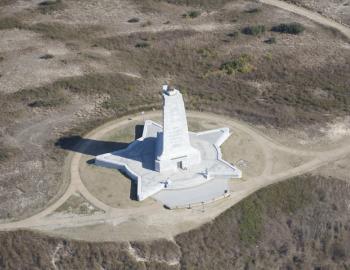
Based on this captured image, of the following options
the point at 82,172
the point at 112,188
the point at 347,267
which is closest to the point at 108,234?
the point at 112,188

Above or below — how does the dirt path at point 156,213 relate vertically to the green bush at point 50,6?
below

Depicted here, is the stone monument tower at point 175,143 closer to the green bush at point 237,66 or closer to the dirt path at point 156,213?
the dirt path at point 156,213

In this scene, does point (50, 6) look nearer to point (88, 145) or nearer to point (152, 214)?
point (88, 145)

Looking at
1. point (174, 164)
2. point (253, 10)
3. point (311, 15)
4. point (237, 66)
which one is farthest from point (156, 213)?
point (311, 15)

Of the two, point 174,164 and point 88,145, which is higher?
point 174,164

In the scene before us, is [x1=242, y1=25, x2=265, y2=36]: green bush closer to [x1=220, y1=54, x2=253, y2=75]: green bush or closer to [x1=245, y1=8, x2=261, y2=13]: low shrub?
[x1=245, y1=8, x2=261, y2=13]: low shrub

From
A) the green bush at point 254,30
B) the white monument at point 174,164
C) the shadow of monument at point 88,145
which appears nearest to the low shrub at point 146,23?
the green bush at point 254,30

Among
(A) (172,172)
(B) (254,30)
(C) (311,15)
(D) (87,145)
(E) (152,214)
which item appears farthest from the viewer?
(C) (311,15)
